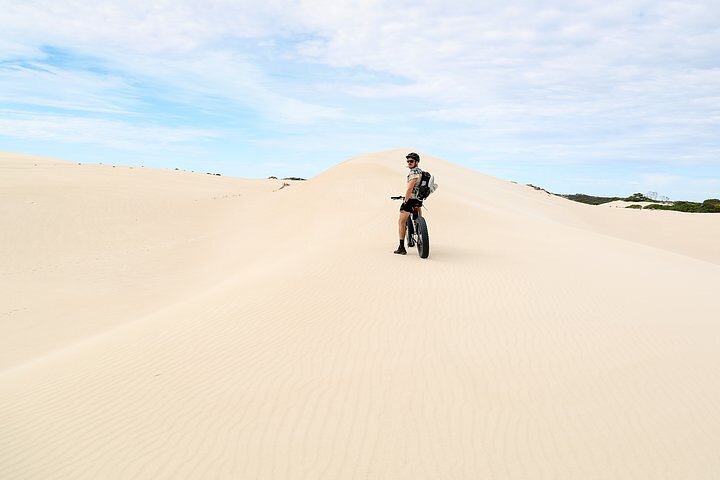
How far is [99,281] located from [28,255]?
3.41 meters

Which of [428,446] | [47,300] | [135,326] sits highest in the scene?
[428,446]

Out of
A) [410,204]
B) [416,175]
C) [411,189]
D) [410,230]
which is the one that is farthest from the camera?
[410,230]

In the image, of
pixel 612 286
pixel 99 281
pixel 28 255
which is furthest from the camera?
pixel 28 255

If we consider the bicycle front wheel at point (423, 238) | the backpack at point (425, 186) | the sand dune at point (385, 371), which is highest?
the backpack at point (425, 186)

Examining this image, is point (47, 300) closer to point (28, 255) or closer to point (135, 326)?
point (28, 255)

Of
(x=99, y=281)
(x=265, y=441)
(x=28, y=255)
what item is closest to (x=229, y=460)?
(x=265, y=441)

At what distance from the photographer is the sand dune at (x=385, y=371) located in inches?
146

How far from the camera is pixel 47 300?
39.2 ft

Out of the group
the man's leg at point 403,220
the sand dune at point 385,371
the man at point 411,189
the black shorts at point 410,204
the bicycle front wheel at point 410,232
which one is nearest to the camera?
the sand dune at point 385,371

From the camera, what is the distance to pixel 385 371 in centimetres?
488

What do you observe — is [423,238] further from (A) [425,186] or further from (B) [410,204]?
(A) [425,186]

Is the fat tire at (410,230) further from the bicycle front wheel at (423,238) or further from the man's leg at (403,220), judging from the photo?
the bicycle front wheel at (423,238)

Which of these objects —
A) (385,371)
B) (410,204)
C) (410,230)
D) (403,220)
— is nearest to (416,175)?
(410,204)

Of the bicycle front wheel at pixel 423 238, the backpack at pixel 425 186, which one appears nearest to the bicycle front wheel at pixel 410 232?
the bicycle front wheel at pixel 423 238
